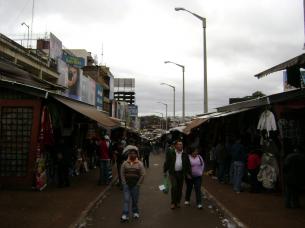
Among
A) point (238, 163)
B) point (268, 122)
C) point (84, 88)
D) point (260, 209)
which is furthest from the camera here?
point (84, 88)

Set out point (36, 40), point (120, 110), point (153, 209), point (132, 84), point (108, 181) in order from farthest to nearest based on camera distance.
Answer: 1. point (132, 84)
2. point (120, 110)
3. point (36, 40)
4. point (108, 181)
5. point (153, 209)

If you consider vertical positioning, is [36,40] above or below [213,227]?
above

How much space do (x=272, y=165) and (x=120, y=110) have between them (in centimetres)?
7109

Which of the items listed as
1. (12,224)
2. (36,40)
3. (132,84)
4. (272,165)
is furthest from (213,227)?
(132,84)

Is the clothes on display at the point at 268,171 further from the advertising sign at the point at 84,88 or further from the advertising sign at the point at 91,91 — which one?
the advertising sign at the point at 91,91

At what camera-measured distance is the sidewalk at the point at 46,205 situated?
998 centimetres

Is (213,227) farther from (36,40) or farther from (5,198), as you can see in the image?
(36,40)

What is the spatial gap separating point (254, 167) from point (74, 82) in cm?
2591

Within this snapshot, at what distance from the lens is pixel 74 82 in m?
38.8

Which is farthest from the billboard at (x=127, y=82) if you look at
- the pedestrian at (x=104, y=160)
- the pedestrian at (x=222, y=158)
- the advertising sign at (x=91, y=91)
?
the pedestrian at (x=104, y=160)

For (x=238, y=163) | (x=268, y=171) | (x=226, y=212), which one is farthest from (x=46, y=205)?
(x=268, y=171)

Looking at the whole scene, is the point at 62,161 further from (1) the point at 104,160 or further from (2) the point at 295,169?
(2) the point at 295,169

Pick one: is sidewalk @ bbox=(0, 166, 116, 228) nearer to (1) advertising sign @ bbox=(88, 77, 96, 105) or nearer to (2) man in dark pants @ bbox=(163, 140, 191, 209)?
(2) man in dark pants @ bbox=(163, 140, 191, 209)

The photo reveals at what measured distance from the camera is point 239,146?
609 inches
